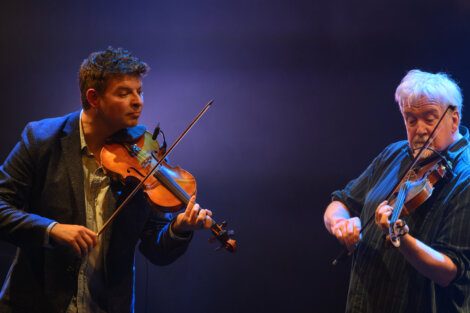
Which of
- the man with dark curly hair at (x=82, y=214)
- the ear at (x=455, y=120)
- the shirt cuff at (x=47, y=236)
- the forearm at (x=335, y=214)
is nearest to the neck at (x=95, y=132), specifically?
the man with dark curly hair at (x=82, y=214)

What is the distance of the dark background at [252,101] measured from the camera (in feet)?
8.77

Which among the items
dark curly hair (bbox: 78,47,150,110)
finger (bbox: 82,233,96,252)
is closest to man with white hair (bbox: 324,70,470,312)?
finger (bbox: 82,233,96,252)

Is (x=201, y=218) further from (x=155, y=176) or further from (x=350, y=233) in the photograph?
(x=350, y=233)

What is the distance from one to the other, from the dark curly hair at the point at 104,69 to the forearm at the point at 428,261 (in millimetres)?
1066

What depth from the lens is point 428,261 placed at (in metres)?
1.69

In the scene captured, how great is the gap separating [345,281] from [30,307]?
1496 millimetres

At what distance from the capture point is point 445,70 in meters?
2.54

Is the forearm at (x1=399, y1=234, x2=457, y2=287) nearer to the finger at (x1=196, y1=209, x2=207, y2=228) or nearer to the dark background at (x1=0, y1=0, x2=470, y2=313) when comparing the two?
the finger at (x1=196, y1=209, x2=207, y2=228)

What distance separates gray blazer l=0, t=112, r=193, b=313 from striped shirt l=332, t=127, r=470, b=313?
2.09 ft

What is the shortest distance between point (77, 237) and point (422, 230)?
3.54ft

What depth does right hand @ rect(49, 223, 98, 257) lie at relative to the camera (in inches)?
67.2

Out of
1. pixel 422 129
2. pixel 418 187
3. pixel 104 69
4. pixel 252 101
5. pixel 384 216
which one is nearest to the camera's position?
pixel 384 216

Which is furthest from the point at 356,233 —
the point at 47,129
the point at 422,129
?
the point at 47,129

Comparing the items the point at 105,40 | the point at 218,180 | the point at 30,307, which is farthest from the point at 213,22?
the point at 30,307
